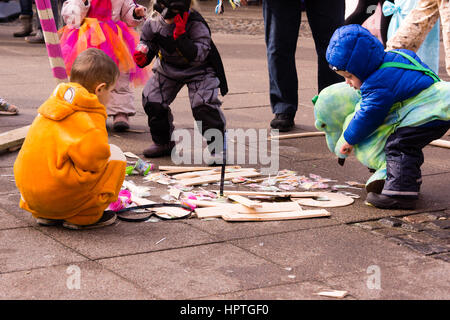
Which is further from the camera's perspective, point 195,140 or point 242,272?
point 195,140

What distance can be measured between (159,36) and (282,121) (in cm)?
158

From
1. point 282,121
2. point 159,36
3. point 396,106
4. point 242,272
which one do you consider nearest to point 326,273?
point 242,272

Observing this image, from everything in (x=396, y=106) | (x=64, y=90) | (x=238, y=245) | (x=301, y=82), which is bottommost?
(x=301, y=82)

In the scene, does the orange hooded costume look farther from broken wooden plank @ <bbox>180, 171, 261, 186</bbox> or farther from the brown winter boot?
the brown winter boot

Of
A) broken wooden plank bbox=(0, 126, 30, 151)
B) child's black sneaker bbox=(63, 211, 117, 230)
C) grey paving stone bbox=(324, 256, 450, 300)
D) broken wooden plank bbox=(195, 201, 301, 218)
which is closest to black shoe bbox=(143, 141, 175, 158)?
broken wooden plank bbox=(0, 126, 30, 151)

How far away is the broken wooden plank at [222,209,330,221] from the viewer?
4.53 m

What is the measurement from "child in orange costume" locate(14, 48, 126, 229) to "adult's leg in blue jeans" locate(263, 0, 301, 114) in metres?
2.88

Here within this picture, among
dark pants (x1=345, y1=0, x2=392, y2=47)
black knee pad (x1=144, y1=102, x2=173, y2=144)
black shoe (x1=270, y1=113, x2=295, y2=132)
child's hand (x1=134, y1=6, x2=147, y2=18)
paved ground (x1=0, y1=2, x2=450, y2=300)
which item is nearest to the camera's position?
paved ground (x1=0, y1=2, x2=450, y2=300)

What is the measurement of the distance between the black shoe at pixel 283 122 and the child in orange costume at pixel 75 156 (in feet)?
9.18

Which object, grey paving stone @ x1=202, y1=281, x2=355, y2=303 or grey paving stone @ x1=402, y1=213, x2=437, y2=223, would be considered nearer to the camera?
grey paving stone @ x1=202, y1=281, x2=355, y2=303

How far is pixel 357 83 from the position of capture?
4.89m

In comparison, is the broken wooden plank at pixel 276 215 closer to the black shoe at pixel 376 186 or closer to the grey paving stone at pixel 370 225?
the grey paving stone at pixel 370 225

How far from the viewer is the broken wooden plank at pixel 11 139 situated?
5.95 meters

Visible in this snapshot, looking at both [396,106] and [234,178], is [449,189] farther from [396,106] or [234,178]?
[234,178]
